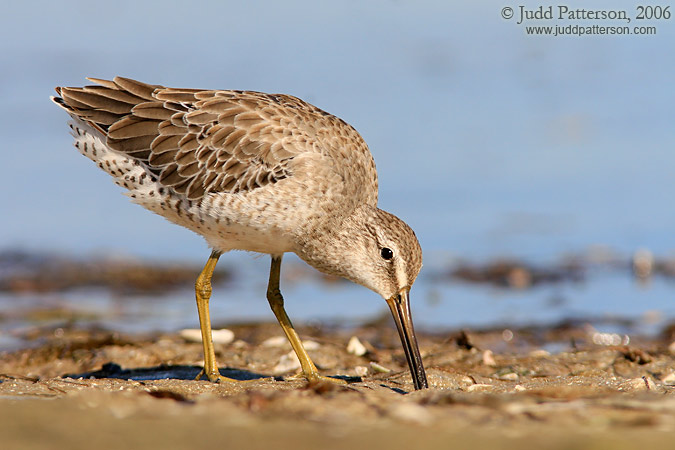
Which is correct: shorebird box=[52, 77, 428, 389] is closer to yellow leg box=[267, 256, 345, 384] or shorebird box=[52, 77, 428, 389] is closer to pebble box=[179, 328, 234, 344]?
yellow leg box=[267, 256, 345, 384]

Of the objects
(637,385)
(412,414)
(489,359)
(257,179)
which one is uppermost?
(257,179)

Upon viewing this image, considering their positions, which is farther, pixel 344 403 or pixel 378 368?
pixel 378 368

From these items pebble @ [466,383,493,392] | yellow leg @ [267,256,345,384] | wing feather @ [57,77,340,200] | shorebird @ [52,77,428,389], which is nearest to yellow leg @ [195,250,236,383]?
shorebird @ [52,77,428,389]

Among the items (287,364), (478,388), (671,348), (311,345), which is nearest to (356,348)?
(311,345)

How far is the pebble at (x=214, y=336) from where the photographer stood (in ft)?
28.7

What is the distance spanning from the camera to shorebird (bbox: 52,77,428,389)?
7.18 m

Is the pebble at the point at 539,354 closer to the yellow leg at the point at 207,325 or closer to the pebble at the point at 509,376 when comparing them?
the pebble at the point at 509,376

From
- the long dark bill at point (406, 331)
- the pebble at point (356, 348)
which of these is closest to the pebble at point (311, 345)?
the pebble at point (356, 348)

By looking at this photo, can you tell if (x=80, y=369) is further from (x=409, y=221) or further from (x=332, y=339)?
(x=409, y=221)

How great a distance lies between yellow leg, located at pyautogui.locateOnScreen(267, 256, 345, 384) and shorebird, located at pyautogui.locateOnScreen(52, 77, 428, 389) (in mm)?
11

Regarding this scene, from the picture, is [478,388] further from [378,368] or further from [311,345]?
[311,345]

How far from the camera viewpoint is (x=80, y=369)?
7.97 m

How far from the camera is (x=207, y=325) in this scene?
7.69m

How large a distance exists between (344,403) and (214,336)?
433 cm
